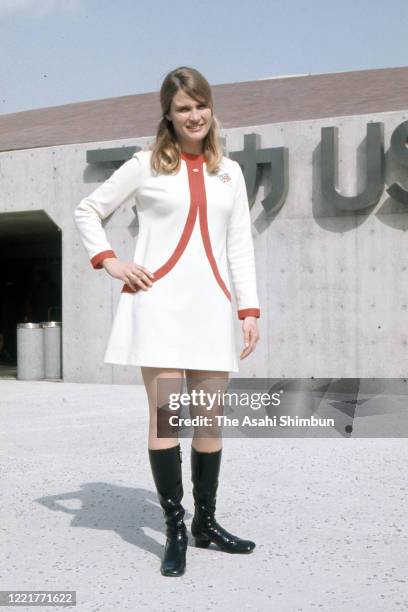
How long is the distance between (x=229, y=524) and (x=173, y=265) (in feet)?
4.37

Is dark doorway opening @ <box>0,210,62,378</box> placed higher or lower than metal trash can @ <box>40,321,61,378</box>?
higher

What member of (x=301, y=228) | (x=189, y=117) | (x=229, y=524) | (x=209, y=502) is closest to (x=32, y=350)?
(x=301, y=228)

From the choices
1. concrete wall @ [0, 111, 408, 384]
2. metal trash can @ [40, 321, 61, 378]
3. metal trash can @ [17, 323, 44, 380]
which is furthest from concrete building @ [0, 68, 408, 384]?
metal trash can @ [17, 323, 44, 380]

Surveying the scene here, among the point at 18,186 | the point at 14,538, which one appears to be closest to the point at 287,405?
the point at 14,538

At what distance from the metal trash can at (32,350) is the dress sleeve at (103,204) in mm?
9369

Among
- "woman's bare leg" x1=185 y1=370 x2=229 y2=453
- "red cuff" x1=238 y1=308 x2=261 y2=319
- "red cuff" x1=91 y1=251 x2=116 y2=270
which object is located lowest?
"woman's bare leg" x1=185 y1=370 x2=229 y2=453

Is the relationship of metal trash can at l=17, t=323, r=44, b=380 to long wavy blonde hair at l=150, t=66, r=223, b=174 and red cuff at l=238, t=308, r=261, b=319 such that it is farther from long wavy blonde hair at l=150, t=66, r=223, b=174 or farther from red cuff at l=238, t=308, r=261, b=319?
long wavy blonde hair at l=150, t=66, r=223, b=174

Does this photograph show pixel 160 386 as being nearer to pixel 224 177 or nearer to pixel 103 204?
pixel 103 204

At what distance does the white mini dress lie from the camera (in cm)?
329

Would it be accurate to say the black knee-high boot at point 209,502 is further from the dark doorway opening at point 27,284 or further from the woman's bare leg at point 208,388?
the dark doorway opening at point 27,284

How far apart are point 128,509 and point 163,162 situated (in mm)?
1833

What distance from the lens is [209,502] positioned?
3.50m

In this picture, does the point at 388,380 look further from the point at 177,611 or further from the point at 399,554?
the point at 177,611

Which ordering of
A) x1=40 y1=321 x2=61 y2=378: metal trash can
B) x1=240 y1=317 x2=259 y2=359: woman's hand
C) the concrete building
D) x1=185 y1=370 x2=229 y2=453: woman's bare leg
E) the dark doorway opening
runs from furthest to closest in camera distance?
the dark doorway opening, x1=40 y1=321 x2=61 y2=378: metal trash can, the concrete building, x1=240 y1=317 x2=259 y2=359: woman's hand, x1=185 y1=370 x2=229 y2=453: woman's bare leg
